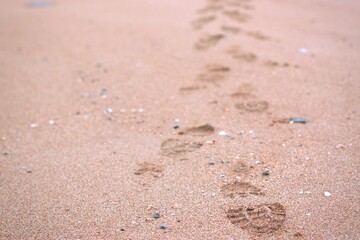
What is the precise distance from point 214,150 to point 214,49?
1.61 m

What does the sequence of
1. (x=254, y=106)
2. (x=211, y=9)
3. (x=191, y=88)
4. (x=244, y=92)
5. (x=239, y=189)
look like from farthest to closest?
(x=211, y=9) → (x=191, y=88) → (x=244, y=92) → (x=254, y=106) → (x=239, y=189)

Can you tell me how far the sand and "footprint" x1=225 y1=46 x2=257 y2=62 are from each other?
0.01m

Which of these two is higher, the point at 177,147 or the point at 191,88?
the point at 191,88

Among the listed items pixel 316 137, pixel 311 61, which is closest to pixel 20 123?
pixel 316 137

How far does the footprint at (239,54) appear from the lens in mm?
3717

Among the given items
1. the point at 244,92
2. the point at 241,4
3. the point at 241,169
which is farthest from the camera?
the point at 241,4

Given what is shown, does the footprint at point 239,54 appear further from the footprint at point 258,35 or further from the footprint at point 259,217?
the footprint at point 259,217

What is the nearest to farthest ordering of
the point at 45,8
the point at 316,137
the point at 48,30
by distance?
the point at 316,137, the point at 48,30, the point at 45,8

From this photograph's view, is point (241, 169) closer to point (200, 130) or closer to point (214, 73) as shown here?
point (200, 130)

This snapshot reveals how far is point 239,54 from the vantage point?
3.80m

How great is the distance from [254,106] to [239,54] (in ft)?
2.96

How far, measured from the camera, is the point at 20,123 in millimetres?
3100

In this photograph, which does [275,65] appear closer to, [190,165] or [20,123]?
[190,165]

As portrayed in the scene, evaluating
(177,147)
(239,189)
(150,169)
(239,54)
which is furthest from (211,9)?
(239,189)
